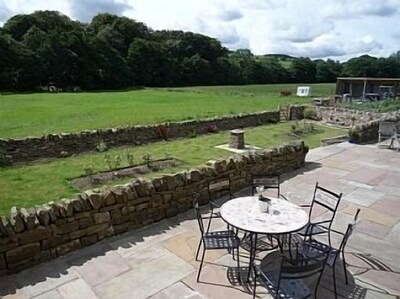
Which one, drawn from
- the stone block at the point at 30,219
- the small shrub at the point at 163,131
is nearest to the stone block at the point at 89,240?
the stone block at the point at 30,219

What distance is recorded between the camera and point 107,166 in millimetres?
9805

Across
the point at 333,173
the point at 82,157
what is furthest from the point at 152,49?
the point at 333,173

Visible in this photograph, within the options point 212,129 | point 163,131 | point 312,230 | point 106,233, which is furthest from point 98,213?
point 212,129

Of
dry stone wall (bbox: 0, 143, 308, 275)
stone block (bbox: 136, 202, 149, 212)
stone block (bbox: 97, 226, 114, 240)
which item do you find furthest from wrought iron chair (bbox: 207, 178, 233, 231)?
stone block (bbox: 97, 226, 114, 240)

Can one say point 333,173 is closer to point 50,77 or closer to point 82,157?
point 82,157

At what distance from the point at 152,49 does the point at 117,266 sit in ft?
173

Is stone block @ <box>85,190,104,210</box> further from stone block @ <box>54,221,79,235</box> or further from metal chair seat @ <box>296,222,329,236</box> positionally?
metal chair seat @ <box>296,222,329,236</box>

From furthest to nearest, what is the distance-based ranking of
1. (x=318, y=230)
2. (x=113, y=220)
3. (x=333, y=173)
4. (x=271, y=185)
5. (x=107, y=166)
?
(x=107, y=166) < (x=333, y=173) < (x=271, y=185) < (x=113, y=220) < (x=318, y=230)

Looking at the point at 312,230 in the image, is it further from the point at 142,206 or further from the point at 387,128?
the point at 387,128

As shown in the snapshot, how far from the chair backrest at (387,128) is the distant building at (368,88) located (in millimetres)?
16452

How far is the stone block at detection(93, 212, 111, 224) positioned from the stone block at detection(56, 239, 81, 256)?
1.16 ft

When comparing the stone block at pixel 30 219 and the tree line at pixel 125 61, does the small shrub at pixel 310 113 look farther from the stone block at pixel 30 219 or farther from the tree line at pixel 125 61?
the tree line at pixel 125 61

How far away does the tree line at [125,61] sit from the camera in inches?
1622

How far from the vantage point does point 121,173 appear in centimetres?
901
